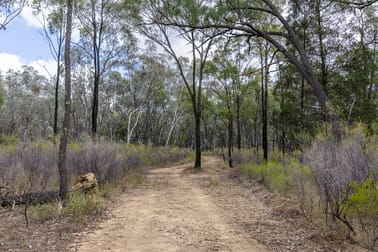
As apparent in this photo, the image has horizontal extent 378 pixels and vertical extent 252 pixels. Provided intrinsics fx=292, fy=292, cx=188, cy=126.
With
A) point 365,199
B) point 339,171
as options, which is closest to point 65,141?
point 339,171

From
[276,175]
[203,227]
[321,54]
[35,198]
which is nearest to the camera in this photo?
[203,227]

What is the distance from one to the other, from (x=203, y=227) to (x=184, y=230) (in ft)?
1.43

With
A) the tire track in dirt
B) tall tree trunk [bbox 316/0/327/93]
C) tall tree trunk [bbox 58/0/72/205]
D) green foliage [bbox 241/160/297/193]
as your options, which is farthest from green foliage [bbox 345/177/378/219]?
tall tree trunk [bbox 316/0/327/93]

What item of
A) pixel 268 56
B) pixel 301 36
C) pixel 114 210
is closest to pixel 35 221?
pixel 114 210

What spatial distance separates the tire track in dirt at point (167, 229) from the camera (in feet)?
15.2

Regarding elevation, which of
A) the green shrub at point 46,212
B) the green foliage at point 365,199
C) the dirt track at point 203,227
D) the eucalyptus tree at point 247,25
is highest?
the eucalyptus tree at point 247,25

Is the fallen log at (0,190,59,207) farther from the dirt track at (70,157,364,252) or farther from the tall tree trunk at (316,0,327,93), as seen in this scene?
the tall tree trunk at (316,0,327,93)

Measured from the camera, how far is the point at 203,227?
5.71 meters

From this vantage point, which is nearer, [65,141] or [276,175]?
[65,141]

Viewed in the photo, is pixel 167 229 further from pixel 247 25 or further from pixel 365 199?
pixel 247 25

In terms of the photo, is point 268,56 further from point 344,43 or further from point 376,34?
point 376,34

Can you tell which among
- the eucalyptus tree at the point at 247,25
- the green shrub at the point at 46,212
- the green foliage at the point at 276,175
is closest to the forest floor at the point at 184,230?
the green shrub at the point at 46,212

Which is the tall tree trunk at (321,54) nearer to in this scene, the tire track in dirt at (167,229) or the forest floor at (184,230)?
the forest floor at (184,230)

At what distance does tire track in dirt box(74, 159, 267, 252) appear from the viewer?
464 centimetres
